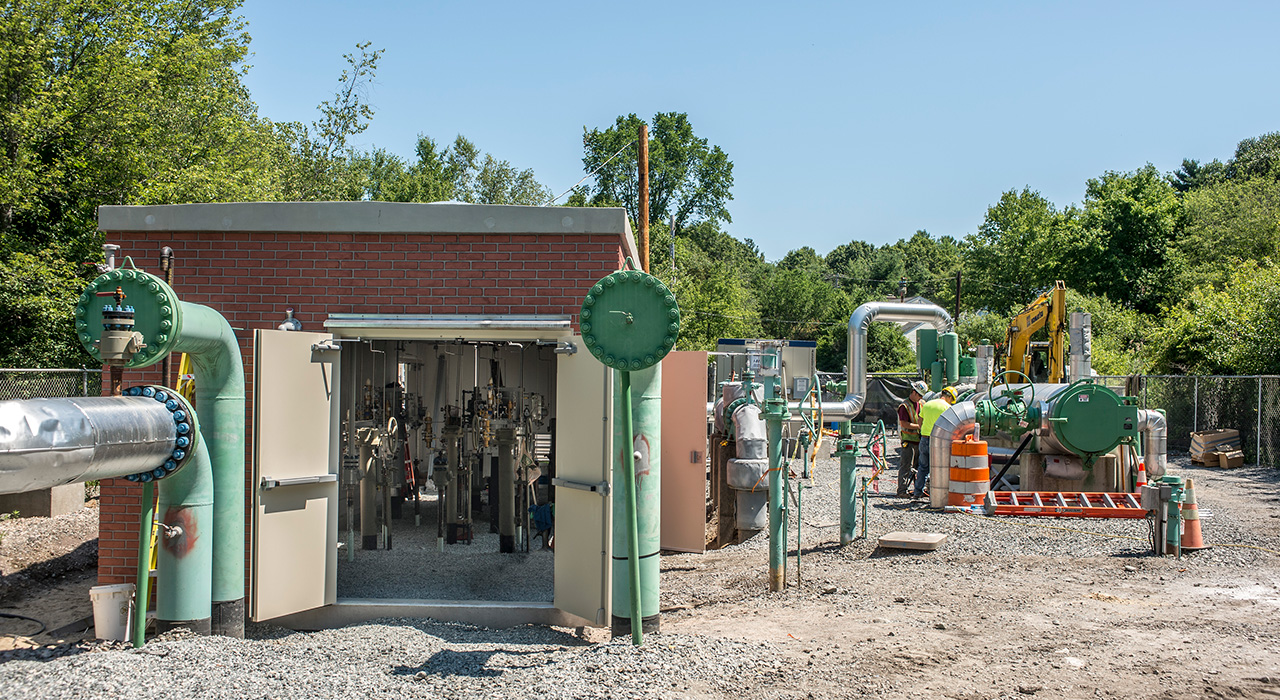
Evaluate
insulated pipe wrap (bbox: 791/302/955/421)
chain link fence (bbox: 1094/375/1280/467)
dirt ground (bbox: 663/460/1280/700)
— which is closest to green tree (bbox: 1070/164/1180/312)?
chain link fence (bbox: 1094/375/1280/467)

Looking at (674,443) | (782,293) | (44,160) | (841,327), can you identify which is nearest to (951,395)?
(674,443)

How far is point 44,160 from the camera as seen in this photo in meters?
18.8

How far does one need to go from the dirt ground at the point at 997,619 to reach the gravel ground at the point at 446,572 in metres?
1.27

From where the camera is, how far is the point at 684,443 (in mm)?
9766

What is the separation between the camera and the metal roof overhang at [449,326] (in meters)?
6.75

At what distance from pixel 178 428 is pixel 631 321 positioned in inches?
112

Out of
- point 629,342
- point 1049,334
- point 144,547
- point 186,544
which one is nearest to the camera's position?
point 144,547

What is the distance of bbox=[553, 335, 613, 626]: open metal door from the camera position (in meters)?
6.42

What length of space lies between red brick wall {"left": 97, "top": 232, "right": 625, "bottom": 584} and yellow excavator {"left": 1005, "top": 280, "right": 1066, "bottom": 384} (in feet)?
37.4

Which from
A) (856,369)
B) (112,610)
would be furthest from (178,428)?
(856,369)

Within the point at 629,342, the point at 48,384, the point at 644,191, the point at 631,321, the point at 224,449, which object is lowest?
the point at 224,449

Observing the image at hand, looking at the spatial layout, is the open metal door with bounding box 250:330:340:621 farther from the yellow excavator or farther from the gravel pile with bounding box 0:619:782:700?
the yellow excavator

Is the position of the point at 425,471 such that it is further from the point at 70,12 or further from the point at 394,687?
the point at 70,12

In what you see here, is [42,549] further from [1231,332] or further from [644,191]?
[1231,332]
